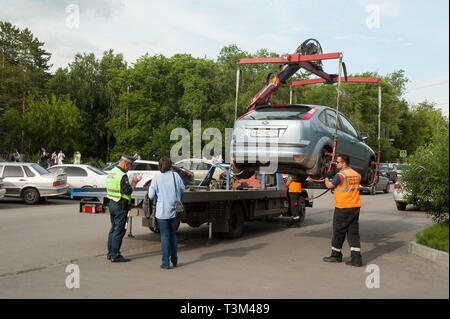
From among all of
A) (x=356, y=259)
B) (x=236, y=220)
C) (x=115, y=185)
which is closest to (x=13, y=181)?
(x=236, y=220)

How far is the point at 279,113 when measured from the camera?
30.6 feet

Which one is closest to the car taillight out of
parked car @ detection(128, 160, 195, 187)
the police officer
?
the police officer

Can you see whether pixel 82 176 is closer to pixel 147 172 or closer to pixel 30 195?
pixel 30 195

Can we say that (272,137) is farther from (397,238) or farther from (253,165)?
(397,238)

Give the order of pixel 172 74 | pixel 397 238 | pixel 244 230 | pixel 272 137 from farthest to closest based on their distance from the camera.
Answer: pixel 172 74 → pixel 244 230 → pixel 397 238 → pixel 272 137

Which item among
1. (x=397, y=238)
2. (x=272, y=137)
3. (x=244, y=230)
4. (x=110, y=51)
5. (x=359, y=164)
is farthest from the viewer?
(x=110, y=51)

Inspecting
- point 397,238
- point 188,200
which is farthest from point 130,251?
point 397,238

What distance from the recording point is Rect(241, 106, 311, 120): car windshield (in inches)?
360

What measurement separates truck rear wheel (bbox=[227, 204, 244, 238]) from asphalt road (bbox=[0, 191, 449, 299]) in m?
0.21

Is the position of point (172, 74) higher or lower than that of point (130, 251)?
higher

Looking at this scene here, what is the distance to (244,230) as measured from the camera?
12695 millimetres

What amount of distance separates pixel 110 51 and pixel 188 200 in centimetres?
6363

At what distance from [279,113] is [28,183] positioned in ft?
41.7

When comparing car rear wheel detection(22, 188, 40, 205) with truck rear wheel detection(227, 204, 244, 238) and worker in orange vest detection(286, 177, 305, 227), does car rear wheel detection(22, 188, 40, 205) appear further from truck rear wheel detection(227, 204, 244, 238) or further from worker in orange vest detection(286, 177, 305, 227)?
truck rear wheel detection(227, 204, 244, 238)
